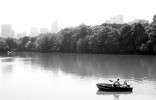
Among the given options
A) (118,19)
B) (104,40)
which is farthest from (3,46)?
(118,19)

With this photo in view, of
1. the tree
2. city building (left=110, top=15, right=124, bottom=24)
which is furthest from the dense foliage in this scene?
city building (left=110, top=15, right=124, bottom=24)

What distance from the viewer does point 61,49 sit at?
9619 centimetres

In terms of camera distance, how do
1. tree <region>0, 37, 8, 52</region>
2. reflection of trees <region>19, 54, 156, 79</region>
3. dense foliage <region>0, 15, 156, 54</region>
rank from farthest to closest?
1. tree <region>0, 37, 8, 52</region>
2. dense foliage <region>0, 15, 156, 54</region>
3. reflection of trees <region>19, 54, 156, 79</region>

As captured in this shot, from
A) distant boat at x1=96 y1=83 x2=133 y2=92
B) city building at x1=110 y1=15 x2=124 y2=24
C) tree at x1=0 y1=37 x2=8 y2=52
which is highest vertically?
city building at x1=110 y1=15 x2=124 y2=24

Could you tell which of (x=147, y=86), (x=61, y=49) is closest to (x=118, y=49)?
(x=61, y=49)

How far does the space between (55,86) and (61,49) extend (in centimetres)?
6956

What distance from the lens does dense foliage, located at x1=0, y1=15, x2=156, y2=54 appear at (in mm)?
68312

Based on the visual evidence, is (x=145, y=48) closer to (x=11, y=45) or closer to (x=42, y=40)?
(x=42, y=40)

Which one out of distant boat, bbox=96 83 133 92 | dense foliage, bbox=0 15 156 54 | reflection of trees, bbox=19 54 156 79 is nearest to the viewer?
distant boat, bbox=96 83 133 92

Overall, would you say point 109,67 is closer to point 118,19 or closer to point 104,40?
point 104,40

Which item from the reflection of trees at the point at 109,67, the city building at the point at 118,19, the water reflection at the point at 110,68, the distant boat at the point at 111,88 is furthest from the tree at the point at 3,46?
the distant boat at the point at 111,88

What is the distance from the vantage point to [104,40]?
260 feet

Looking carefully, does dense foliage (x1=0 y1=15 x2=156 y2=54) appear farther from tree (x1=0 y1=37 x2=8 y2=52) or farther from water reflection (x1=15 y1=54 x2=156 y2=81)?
water reflection (x1=15 y1=54 x2=156 y2=81)

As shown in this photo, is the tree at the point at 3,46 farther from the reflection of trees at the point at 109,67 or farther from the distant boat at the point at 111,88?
the distant boat at the point at 111,88
